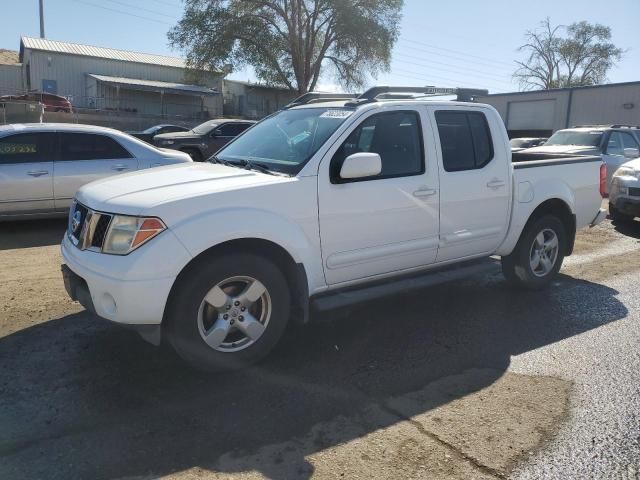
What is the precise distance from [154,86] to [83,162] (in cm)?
3484

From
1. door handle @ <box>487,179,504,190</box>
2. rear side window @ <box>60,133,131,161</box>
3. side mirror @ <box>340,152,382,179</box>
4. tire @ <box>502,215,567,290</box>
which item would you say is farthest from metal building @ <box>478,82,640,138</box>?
side mirror @ <box>340,152,382,179</box>

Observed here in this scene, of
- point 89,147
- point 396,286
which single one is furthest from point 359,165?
point 89,147

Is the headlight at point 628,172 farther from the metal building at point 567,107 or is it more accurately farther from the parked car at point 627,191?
the metal building at point 567,107

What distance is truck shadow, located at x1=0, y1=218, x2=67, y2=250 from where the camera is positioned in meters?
7.34

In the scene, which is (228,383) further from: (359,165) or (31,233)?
(31,233)

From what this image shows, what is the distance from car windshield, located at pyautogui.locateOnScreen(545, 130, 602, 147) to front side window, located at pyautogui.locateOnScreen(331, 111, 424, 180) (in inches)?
376

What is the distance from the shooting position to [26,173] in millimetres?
7570

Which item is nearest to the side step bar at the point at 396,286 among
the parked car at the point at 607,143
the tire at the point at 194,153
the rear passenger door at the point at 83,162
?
the rear passenger door at the point at 83,162

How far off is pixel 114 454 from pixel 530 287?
439 cm

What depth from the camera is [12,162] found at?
24.8 ft

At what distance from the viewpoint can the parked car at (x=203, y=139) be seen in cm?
1436

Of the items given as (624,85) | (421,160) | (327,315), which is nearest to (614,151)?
(421,160)

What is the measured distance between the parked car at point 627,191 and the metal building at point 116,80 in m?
35.0

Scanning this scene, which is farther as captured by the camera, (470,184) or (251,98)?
(251,98)
